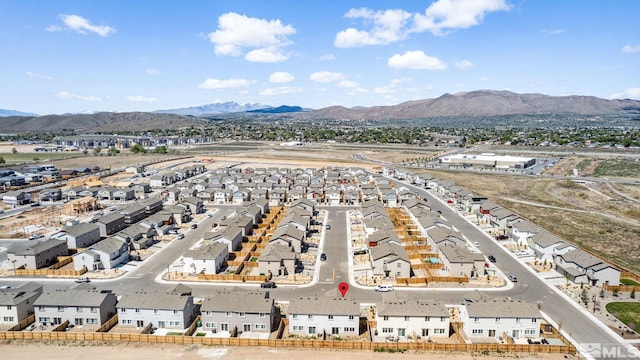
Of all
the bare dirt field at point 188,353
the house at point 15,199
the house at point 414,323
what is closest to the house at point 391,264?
the house at point 414,323

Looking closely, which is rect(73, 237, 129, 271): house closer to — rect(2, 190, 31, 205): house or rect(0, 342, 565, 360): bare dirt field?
rect(0, 342, 565, 360): bare dirt field

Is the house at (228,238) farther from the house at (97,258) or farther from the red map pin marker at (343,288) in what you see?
the red map pin marker at (343,288)

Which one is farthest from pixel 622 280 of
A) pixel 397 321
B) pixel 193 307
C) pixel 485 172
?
pixel 485 172

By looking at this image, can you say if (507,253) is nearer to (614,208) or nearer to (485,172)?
(614,208)

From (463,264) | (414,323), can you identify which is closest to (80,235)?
(414,323)

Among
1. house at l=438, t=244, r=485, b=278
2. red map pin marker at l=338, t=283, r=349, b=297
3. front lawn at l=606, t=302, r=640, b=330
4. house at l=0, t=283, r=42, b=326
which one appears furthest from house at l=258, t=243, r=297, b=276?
front lawn at l=606, t=302, r=640, b=330

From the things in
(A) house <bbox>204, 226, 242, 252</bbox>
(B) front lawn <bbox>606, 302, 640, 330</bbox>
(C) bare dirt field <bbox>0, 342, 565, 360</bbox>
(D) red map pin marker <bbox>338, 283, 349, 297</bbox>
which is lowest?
(B) front lawn <bbox>606, 302, 640, 330</bbox>
